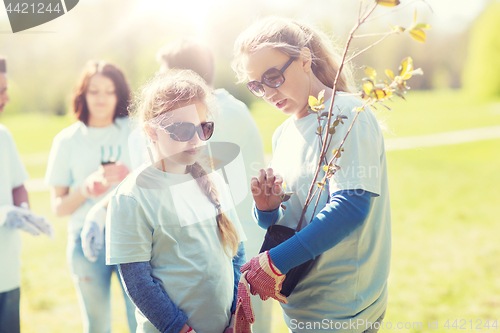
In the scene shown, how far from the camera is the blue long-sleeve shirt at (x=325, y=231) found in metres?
1.24

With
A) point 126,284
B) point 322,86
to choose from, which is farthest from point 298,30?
point 126,284

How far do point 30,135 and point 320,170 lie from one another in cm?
1647

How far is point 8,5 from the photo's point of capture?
7.91ft

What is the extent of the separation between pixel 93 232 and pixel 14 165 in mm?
602

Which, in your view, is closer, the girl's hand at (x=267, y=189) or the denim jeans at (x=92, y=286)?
the girl's hand at (x=267, y=189)

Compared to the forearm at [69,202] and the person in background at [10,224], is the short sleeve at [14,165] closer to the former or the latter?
the person in background at [10,224]

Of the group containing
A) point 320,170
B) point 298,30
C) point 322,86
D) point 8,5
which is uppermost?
point 8,5

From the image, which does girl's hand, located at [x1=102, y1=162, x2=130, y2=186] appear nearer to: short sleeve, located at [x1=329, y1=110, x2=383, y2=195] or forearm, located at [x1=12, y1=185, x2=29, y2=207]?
forearm, located at [x1=12, y1=185, x2=29, y2=207]

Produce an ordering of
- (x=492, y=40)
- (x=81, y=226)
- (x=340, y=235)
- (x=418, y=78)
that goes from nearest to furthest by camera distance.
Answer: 1. (x=340, y=235)
2. (x=81, y=226)
3. (x=492, y=40)
4. (x=418, y=78)

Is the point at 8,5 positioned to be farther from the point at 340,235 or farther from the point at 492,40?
the point at 492,40

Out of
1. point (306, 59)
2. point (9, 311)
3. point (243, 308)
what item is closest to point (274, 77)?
point (306, 59)

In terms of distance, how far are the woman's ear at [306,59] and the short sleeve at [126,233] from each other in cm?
79

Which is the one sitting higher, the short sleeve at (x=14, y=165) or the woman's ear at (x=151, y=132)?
the woman's ear at (x=151, y=132)

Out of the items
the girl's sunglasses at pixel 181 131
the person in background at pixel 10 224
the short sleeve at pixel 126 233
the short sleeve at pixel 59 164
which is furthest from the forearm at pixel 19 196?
the girl's sunglasses at pixel 181 131
